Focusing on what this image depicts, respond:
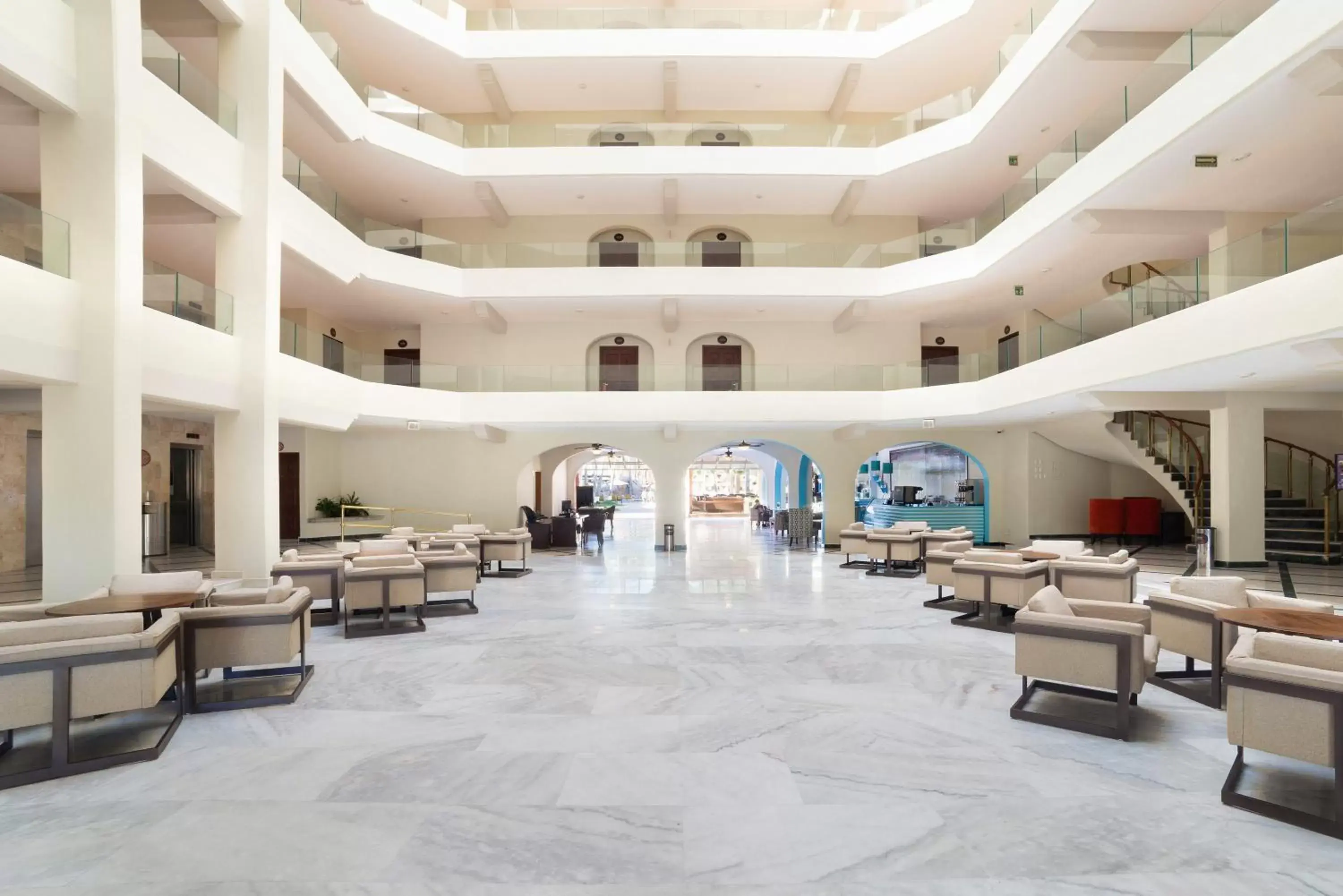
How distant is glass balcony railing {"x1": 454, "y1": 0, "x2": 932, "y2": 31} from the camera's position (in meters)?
20.3

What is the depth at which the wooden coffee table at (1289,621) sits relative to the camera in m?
5.07

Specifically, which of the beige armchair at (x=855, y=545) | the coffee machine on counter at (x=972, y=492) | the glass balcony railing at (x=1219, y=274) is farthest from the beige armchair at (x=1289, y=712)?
the coffee machine on counter at (x=972, y=492)

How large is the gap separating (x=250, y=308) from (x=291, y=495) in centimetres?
945

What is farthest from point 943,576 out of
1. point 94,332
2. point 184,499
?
point 184,499

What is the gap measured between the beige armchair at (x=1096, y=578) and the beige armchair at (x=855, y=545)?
5.58m

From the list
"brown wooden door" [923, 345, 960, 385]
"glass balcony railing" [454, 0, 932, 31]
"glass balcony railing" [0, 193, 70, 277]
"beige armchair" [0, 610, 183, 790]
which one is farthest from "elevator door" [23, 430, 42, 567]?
"brown wooden door" [923, 345, 960, 385]

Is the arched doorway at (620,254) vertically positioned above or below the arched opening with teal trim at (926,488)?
above

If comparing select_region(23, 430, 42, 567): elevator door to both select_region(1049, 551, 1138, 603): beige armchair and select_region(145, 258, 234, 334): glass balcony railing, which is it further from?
select_region(1049, 551, 1138, 603): beige armchair

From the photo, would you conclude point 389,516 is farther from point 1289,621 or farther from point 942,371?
point 1289,621

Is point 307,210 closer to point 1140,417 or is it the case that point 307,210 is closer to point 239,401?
point 239,401

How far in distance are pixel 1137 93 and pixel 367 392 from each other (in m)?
16.1

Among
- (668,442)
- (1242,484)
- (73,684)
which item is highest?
(668,442)

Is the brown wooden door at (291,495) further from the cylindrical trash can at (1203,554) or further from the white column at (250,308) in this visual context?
the cylindrical trash can at (1203,554)

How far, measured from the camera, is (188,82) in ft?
34.0
